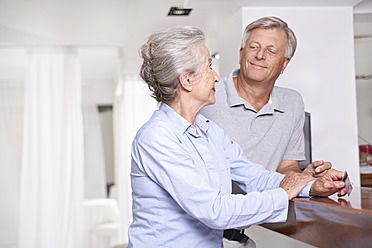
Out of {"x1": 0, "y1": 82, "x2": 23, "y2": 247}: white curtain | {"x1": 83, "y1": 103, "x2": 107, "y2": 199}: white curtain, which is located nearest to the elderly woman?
{"x1": 0, "y1": 82, "x2": 23, "y2": 247}: white curtain

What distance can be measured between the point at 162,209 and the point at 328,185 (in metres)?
0.53

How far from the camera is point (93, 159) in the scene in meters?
8.94

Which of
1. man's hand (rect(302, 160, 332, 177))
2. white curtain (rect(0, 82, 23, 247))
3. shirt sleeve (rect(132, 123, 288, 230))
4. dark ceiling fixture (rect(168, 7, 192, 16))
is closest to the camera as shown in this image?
shirt sleeve (rect(132, 123, 288, 230))

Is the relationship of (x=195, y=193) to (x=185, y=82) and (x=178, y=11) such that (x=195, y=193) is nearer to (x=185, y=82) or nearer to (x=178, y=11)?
(x=185, y=82)

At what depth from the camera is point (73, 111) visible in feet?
20.8

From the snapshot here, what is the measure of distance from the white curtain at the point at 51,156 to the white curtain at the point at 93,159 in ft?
8.27

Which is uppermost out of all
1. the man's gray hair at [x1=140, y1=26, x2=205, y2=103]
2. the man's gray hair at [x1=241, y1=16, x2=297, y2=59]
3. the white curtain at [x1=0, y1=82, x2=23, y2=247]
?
the man's gray hair at [x1=241, y1=16, x2=297, y2=59]

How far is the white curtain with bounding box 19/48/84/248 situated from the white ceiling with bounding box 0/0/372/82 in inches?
15.3

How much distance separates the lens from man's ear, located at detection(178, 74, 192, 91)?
1.63m

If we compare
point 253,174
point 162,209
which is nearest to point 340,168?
point 253,174

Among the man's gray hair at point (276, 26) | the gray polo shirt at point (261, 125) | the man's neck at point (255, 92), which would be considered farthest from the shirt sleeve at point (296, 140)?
the man's gray hair at point (276, 26)

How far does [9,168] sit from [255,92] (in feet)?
17.4

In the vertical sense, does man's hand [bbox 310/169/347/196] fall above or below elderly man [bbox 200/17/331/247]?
below

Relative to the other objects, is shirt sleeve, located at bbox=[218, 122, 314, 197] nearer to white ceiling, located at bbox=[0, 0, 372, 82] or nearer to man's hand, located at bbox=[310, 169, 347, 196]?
man's hand, located at bbox=[310, 169, 347, 196]
